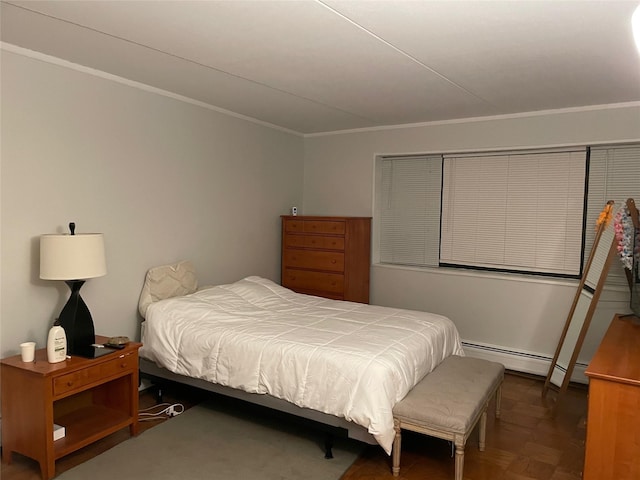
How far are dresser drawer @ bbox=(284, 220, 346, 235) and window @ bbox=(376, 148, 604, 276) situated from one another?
66cm

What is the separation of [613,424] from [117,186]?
10.6 ft

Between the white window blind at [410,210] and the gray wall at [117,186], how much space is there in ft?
4.28

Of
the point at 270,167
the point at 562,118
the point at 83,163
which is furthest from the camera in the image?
the point at 270,167

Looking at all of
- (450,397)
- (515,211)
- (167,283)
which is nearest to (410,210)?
(515,211)

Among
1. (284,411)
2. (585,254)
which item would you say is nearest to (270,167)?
(284,411)

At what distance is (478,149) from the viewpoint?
14.8 ft

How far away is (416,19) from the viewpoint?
224 cm

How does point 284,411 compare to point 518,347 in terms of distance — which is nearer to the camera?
point 284,411

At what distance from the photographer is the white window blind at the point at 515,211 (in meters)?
4.23

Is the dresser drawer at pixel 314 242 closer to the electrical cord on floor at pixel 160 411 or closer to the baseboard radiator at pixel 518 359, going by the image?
the baseboard radiator at pixel 518 359

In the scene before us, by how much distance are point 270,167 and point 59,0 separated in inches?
116

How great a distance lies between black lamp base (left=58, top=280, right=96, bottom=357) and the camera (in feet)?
9.32

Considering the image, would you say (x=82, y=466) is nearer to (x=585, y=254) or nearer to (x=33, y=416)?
(x=33, y=416)

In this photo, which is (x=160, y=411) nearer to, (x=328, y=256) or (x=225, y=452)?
(x=225, y=452)
